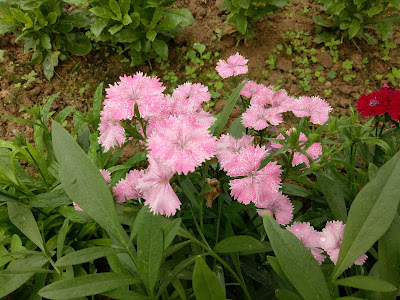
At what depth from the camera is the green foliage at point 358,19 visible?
2102 millimetres

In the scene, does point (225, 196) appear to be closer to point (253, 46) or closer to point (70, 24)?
point (253, 46)

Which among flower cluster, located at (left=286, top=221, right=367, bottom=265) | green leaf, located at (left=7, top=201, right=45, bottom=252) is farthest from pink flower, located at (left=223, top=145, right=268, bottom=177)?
green leaf, located at (left=7, top=201, right=45, bottom=252)

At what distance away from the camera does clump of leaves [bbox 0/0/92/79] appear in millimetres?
2178

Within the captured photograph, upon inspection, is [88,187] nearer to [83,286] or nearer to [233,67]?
[83,286]

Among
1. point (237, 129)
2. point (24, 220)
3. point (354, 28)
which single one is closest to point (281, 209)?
point (237, 129)

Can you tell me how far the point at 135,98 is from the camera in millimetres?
826

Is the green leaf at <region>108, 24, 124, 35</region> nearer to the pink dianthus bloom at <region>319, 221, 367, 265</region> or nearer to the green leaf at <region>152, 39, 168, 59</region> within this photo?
the green leaf at <region>152, 39, 168, 59</region>

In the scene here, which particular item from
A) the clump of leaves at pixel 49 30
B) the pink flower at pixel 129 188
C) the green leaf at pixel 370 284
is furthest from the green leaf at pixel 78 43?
the green leaf at pixel 370 284

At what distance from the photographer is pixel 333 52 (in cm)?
227

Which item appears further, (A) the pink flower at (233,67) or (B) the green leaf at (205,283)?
(A) the pink flower at (233,67)

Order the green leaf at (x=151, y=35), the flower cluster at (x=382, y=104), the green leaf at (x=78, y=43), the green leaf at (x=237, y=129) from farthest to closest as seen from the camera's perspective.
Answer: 1. the green leaf at (x=78, y=43)
2. the green leaf at (x=151, y=35)
3. the green leaf at (x=237, y=129)
4. the flower cluster at (x=382, y=104)

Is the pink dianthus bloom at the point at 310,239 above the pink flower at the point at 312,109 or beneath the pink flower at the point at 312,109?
beneath

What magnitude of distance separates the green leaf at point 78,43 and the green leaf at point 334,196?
1.82 metres

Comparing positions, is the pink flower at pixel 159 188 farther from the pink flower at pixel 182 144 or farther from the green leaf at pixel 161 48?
the green leaf at pixel 161 48
